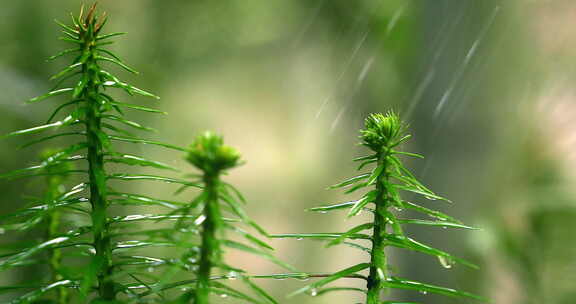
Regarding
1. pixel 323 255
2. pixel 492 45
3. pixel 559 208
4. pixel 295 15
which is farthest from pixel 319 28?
pixel 559 208

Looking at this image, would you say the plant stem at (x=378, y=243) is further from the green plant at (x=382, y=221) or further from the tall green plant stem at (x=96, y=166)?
the tall green plant stem at (x=96, y=166)

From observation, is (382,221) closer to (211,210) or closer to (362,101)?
(211,210)

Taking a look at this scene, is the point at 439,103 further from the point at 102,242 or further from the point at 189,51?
the point at 189,51

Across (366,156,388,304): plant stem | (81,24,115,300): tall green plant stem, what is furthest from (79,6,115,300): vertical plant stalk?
(366,156,388,304): plant stem

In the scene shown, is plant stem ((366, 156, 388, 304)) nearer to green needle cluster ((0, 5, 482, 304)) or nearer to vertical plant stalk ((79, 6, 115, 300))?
green needle cluster ((0, 5, 482, 304))

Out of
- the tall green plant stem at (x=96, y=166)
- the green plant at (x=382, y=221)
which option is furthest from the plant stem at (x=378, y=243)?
the tall green plant stem at (x=96, y=166)
